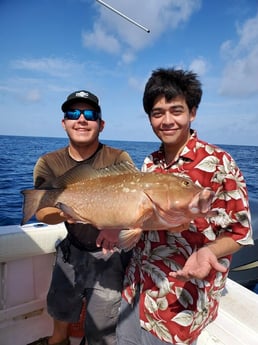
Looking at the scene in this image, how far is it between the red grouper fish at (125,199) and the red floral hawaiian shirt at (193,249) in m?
0.14

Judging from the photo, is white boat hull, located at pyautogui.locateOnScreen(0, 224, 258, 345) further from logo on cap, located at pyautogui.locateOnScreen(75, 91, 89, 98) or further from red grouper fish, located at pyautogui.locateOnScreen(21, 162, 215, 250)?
logo on cap, located at pyautogui.locateOnScreen(75, 91, 89, 98)

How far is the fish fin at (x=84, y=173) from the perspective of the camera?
105 inches

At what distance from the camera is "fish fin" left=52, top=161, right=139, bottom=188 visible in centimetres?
266

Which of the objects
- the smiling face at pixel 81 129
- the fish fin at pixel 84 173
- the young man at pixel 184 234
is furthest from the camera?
the smiling face at pixel 81 129

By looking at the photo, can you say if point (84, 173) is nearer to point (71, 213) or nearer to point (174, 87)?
point (71, 213)

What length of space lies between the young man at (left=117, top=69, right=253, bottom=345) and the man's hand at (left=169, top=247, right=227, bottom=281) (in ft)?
0.54

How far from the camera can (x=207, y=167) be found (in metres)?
2.08

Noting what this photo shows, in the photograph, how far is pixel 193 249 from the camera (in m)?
2.09

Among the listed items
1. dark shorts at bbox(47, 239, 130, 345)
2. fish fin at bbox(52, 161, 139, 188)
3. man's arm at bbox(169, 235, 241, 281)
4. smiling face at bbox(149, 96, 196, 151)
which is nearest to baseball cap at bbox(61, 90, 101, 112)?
fish fin at bbox(52, 161, 139, 188)

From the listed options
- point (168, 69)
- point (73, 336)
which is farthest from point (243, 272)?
point (168, 69)

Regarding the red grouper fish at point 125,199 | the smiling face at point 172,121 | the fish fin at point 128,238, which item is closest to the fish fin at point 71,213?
the red grouper fish at point 125,199

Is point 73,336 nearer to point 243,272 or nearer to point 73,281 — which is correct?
point 73,281

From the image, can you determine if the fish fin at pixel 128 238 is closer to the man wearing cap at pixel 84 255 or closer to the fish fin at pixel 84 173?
the fish fin at pixel 84 173

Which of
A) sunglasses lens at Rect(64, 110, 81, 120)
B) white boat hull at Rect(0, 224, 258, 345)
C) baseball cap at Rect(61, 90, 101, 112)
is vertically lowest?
white boat hull at Rect(0, 224, 258, 345)
